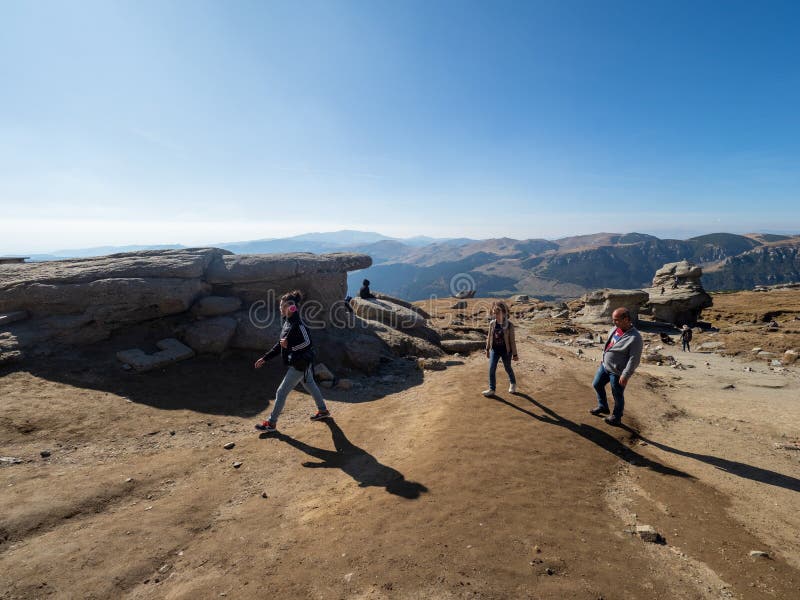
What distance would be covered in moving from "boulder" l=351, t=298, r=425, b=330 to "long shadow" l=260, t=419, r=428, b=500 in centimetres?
905

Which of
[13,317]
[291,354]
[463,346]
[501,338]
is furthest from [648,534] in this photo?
[13,317]

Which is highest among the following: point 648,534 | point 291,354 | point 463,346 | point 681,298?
point 291,354

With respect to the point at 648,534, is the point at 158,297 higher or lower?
higher

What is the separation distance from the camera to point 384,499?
5473mm

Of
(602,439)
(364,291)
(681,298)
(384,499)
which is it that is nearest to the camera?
(384,499)

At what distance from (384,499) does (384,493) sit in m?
0.19

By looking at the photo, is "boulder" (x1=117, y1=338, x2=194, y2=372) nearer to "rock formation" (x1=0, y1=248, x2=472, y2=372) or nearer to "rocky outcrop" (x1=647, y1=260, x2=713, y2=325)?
"rock formation" (x1=0, y1=248, x2=472, y2=372)

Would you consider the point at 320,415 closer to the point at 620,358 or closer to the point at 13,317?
the point at 620,358

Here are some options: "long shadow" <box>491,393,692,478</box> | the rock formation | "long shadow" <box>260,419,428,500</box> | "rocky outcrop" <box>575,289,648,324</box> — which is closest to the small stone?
"long shadow" <box>491,393,692,478</box>

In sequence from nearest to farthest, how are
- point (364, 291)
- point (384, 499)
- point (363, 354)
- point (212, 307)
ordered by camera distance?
1. point (384, 499)
2. point (212, 307)
3. point (363, 354)
4. point (364, 291)

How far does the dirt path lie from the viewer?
4.04 meters

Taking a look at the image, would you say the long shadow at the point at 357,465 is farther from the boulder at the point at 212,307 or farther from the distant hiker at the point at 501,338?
the boulder at the point at 212,307

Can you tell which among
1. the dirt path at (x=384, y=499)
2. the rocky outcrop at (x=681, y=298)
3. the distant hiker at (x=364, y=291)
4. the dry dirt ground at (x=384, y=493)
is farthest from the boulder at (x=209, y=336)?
the rocky outcrop at (x=681, y=298)

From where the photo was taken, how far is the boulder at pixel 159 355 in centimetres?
1062
